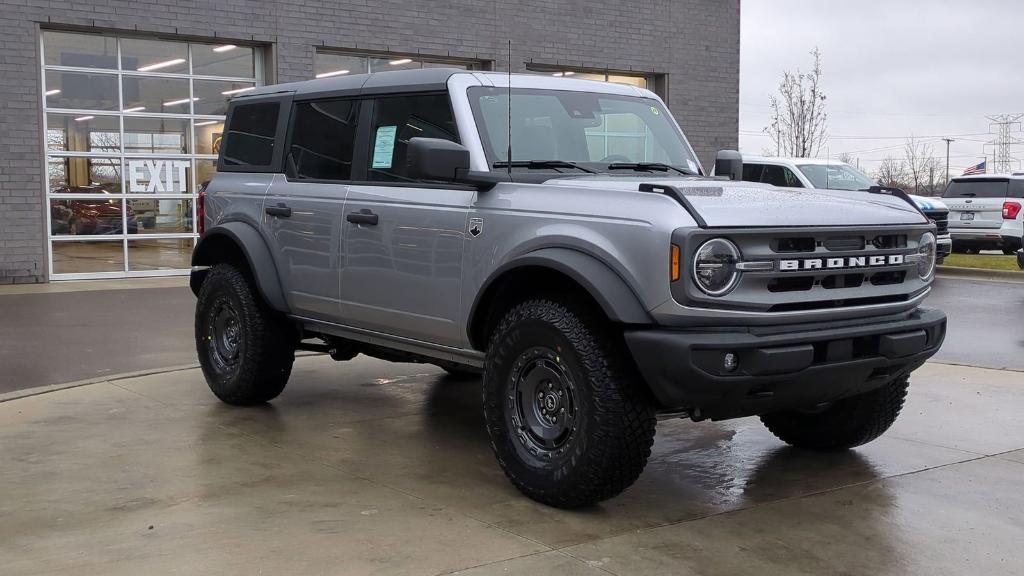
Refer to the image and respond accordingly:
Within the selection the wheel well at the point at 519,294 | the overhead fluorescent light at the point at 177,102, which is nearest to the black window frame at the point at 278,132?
the wheel well at the point at 519,294

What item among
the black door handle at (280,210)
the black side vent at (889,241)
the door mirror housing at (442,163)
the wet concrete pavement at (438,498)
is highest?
the door mirror housing at (442,163)

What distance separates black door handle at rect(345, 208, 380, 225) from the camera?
6145 millimetres

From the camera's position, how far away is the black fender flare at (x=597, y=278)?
4684 millimetres

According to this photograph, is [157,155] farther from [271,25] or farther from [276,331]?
[276,331]

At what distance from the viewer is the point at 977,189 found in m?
21.6

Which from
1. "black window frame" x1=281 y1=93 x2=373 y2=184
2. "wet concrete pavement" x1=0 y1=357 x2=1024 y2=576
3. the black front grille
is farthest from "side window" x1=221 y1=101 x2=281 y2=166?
the black front grille

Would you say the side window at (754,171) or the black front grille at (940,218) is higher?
the side window at (754,171)

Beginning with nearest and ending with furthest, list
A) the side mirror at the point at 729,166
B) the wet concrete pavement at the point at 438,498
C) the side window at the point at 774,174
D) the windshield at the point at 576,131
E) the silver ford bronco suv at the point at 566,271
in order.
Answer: the wet concrete pavement at the point at 438,498, the silver ford bronco suv at the point at 566,271, the windshield at the point at 576,131, the side mirror at the point at 729,166, the side window at the point at 774,174

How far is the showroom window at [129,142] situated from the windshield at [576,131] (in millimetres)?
12672

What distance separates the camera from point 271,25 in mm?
18016

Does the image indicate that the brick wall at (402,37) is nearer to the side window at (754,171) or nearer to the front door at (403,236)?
the side window at (754,171)

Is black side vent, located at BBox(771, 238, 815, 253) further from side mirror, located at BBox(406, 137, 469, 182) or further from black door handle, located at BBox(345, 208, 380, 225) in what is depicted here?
black door handle, located at BBox(345, 208, 380, 225)

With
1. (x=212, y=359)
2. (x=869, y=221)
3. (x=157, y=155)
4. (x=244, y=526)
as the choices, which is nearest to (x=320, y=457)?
(x=244, y=526)

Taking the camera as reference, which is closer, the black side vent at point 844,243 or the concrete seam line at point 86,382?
the black side vent at point 844,243
